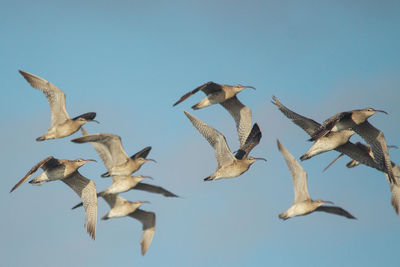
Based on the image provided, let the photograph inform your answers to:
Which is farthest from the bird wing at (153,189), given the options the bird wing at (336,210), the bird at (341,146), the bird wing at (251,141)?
the bird wing at (336,210)

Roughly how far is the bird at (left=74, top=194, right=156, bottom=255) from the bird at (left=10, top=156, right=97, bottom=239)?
1.80 ft

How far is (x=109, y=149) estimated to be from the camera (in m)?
24.7

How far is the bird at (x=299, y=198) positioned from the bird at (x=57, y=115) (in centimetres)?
724

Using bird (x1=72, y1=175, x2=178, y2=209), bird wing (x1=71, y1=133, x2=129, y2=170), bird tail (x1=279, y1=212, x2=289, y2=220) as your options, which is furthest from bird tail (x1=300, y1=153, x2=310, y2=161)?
bird wing (x1=71, y1=133, x2=129, y2=170)

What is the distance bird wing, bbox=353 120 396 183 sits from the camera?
26.1 metres

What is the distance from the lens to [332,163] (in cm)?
3033

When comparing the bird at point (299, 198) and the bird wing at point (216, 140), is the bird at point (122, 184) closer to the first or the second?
the bird wing at point (216, 140)

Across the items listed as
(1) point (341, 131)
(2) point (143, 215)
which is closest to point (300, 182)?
(1) point (341, 131)

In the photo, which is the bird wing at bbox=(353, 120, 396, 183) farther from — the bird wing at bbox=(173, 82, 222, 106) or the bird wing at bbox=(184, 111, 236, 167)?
Answer: the bird wing at bbox=(173, 82, 222, 106)

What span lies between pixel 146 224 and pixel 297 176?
23.5ft

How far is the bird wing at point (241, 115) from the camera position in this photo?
29.5m

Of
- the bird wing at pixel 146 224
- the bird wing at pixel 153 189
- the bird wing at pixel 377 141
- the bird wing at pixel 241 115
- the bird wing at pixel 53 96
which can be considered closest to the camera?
the bird wing at pixel 53 96

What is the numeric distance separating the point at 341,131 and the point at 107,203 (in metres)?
8.54

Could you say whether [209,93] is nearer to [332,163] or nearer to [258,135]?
[258,135]
